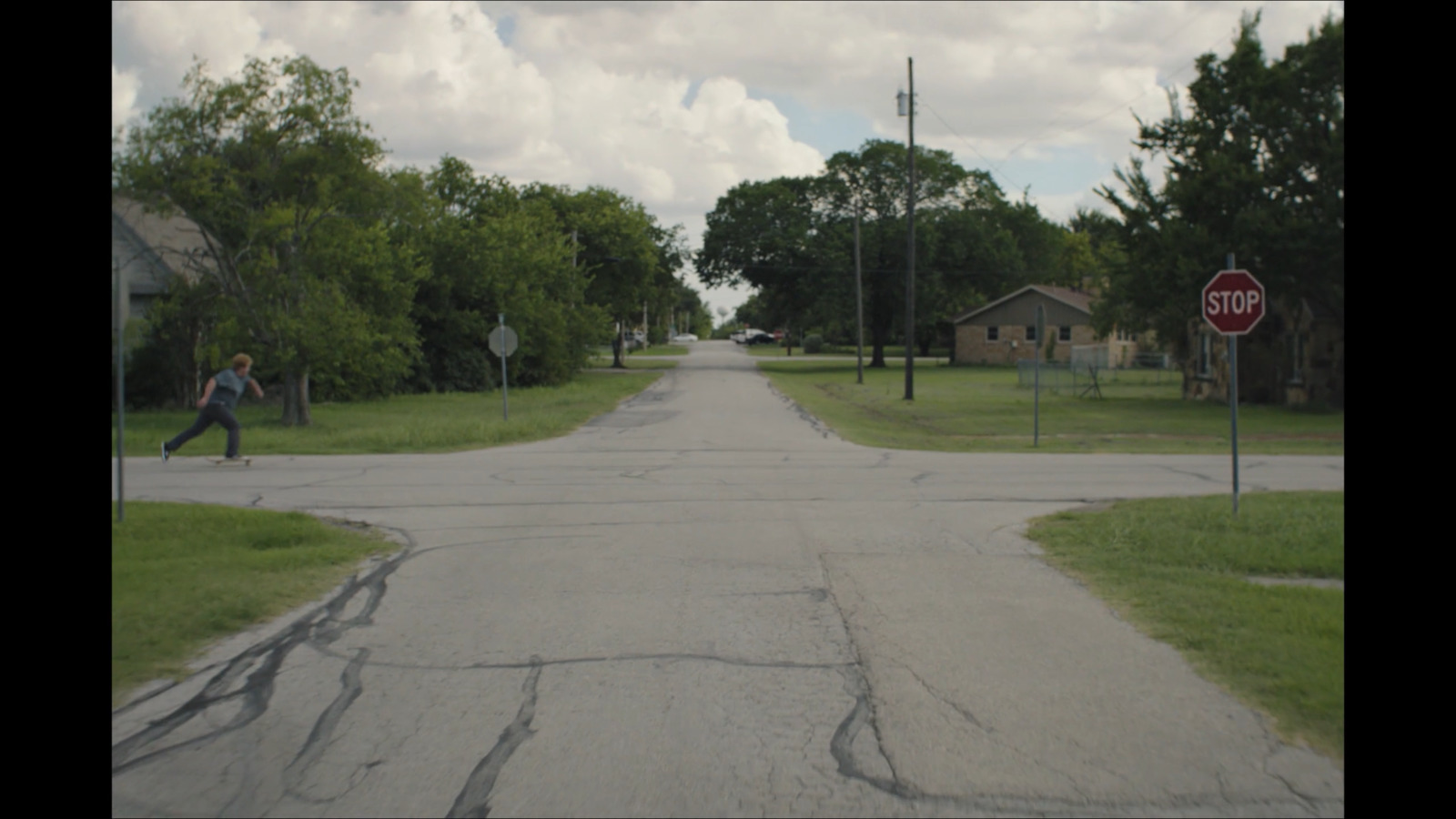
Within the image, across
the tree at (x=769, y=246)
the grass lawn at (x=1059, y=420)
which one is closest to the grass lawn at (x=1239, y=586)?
the grass lawn at (x=1059, y=420)

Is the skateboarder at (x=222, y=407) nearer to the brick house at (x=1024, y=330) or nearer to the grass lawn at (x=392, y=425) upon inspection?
the grass lawn at (x=392, y=425)

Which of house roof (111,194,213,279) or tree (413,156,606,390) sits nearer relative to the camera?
house roof (111,194,213,279)

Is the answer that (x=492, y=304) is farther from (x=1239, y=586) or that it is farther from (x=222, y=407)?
(x=1239, y=586)

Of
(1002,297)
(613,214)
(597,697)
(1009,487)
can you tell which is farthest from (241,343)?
(1002,297)

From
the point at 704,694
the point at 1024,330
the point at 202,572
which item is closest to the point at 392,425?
the point at 202,572

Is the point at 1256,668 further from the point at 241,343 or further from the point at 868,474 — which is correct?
the point at 241,343

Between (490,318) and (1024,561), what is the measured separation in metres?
38.6

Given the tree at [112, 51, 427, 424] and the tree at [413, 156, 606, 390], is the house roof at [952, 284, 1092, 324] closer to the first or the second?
the tree at [413, 156, 606, 390]

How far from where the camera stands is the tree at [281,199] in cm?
2470

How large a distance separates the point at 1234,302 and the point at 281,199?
21074 mm

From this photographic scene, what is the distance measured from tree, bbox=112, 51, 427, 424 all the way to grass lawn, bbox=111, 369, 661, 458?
201 centimetres

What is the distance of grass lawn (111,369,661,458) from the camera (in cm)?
2148

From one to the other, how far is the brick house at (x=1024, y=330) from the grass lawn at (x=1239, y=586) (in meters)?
63.1

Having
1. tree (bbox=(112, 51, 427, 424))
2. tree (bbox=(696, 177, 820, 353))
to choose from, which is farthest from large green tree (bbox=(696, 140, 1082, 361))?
tree (bbox=(112, 51, 427, 424))
